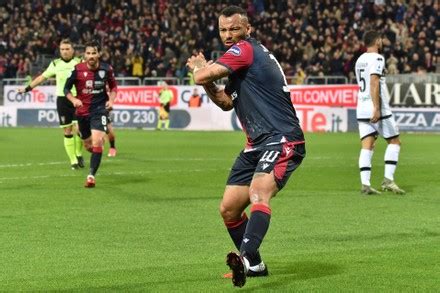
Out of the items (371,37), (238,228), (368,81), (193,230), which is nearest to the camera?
(238,228)

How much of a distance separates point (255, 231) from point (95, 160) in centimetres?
921

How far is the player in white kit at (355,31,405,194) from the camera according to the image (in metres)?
15.7

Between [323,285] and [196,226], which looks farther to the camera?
[196,226]

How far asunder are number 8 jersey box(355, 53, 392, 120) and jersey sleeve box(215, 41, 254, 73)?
25.8 feet

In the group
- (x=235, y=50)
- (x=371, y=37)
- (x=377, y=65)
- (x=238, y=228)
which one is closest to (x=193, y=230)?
(x=238, y=228)

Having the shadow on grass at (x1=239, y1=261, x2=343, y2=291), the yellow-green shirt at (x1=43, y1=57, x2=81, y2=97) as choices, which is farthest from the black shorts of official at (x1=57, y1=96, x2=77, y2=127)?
the shadow on grass at (x1=239, y1=261, x2=343, y2=291)

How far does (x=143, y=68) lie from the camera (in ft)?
150

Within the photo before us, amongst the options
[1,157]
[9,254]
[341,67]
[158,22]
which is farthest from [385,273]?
[158,22]

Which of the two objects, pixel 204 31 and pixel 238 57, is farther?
pixel 204 31

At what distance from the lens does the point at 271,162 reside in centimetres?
809

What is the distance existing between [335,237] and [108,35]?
39.0 m

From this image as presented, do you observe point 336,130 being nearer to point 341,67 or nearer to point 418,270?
point 341,67

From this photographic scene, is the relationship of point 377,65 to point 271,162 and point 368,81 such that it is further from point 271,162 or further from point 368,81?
point 271,162

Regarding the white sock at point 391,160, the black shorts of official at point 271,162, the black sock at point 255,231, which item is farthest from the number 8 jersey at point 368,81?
the black sock at point 255,231
